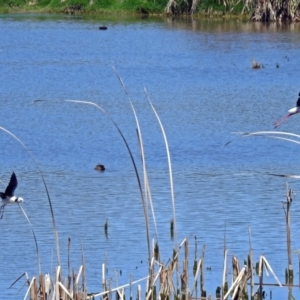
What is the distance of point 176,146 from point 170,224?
14.9ft

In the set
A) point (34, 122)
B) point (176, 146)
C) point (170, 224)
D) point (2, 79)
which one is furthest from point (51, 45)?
point (170, 224)

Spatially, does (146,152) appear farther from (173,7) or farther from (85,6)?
(85,6)

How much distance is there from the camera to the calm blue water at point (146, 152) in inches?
306

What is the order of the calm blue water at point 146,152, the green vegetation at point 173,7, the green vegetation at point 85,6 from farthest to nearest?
the green vegetation at point 85,6 → the green vegetation at point 173,7 → the calm blue water at point 146,152

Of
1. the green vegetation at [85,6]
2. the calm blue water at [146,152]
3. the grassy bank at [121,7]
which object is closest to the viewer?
the calm blue water at [146,152]

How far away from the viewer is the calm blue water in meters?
7.78

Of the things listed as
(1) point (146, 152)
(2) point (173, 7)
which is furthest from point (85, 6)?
(1) point (146, 152)

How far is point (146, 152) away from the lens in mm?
12172

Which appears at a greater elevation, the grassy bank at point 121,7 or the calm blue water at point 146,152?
the calm blue water at point 146,152

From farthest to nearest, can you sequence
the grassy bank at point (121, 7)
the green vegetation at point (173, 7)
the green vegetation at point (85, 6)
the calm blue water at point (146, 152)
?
1. the green vegetation at point (85, 6)
2. the grassy bank at point (121, 7)
3. the green vegetation at point (173, 7)
4. the calm blue water at point (146, 152)

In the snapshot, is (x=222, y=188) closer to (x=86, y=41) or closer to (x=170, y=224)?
(x=170, y=224)

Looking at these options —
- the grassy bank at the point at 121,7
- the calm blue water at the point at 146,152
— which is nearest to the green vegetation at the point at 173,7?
the grassy bank at the point at 121,7

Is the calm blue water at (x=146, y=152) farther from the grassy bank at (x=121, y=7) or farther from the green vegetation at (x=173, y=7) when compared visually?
the grassy bank at (x=121, y=7)

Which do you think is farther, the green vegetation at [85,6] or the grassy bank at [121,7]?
the green vegetation at [85,6]
